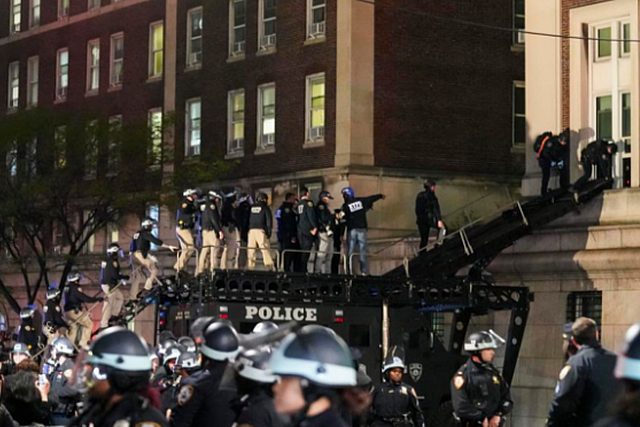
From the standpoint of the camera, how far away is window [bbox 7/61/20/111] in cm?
6369

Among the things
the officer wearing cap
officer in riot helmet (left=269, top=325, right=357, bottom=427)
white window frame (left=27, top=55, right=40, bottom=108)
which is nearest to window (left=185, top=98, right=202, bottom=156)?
white window frame (left=27, top=55, right=40, bottom=108)

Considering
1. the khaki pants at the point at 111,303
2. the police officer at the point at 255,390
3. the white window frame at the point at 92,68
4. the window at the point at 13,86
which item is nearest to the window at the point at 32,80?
the window at the point at 13,86

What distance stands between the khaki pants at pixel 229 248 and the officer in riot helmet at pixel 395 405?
36.2 feet

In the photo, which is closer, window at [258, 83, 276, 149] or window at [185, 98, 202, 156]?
window at [258, 83, 276, 149]

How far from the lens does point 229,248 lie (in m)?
37.9

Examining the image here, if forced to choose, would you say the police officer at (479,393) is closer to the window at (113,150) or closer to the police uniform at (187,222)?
Answer: the police uniform at (187,222)

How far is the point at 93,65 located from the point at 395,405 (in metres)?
40.0

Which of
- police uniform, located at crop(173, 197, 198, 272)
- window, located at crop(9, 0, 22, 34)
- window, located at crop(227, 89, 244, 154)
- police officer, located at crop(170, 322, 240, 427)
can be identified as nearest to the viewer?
police officer, located at crop(170, 322, 240, 427)

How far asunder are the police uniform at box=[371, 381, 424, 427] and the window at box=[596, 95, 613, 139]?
1583cm

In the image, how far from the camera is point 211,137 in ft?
172

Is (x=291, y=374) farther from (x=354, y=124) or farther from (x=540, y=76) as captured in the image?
(x=354, y=124)

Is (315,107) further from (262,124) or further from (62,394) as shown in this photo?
(62,394)

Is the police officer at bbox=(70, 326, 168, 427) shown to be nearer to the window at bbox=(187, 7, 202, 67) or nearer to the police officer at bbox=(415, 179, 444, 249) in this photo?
the police officer at bbox=(415, 179, 444, 249)

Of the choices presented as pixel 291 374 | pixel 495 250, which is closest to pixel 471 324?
pixel 495 250
